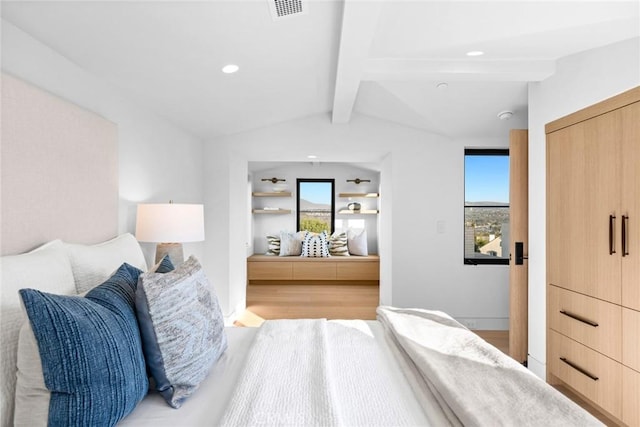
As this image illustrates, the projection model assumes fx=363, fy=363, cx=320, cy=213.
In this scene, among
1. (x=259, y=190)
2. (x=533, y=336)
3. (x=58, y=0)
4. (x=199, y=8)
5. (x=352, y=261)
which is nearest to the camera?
(x=58, y=0)

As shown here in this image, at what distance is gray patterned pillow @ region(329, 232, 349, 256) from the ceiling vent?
4.99 metres

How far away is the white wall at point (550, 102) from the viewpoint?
6.91ft

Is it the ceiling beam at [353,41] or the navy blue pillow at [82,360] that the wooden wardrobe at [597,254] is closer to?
the ceiling beam at [353,41]

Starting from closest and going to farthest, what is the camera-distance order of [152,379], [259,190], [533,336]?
[152,379] < [533,336] < [259,190]

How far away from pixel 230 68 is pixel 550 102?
7.72ft

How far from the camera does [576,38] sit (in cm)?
223

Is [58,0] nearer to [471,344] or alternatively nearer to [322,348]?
[322,348]

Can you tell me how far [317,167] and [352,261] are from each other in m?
2.02

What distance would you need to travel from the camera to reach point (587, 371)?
2312mm

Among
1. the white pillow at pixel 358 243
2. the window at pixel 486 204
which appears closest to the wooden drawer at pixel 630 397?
the window at pixel 486 204

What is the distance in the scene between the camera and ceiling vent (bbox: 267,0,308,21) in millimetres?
1922

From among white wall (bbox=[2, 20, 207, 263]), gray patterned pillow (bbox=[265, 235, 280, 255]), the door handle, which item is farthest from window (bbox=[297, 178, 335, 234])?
the door handle

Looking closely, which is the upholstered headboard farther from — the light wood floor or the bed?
the light wood floor

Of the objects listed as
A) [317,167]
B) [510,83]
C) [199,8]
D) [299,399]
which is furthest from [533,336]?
[317,167]
